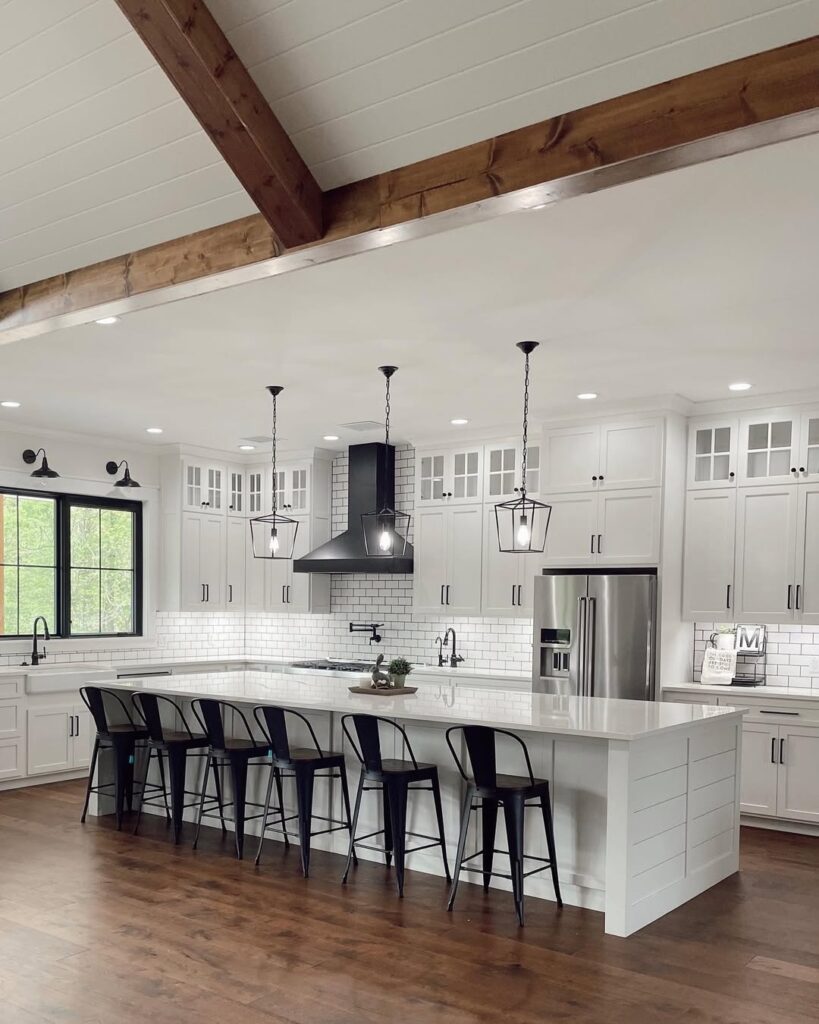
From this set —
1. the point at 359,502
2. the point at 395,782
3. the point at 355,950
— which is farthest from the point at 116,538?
the point at 355,950

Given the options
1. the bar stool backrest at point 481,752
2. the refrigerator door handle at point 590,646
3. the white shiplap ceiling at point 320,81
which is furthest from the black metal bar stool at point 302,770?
the white shiplap ceiling at point 320,81

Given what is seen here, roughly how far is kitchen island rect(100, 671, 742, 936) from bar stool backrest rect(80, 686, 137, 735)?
2.74 feet

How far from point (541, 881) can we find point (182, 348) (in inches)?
136

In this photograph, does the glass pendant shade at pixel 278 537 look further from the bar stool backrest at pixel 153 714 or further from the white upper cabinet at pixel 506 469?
the bar stool backrest at pixel 153 714

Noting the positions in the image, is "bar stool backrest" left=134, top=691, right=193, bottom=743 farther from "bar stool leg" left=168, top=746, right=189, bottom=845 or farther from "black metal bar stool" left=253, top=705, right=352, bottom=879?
"black metal bar stool" left=253, top=705, right=352, bottom=879

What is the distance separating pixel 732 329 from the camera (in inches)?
199

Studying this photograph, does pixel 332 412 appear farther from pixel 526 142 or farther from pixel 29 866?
pixel 526 142

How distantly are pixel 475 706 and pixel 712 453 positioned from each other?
2.89 metres

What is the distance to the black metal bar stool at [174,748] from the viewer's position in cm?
579

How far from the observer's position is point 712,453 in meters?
6.94

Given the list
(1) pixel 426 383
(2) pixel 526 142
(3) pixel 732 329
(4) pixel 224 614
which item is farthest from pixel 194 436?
(2) pixel 526 142

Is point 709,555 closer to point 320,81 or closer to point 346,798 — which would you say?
point 346,798

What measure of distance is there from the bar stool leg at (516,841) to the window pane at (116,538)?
5.46m

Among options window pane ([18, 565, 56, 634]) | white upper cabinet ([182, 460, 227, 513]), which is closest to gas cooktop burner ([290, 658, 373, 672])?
white upper cabinet ([182, 460, 227, 513])
